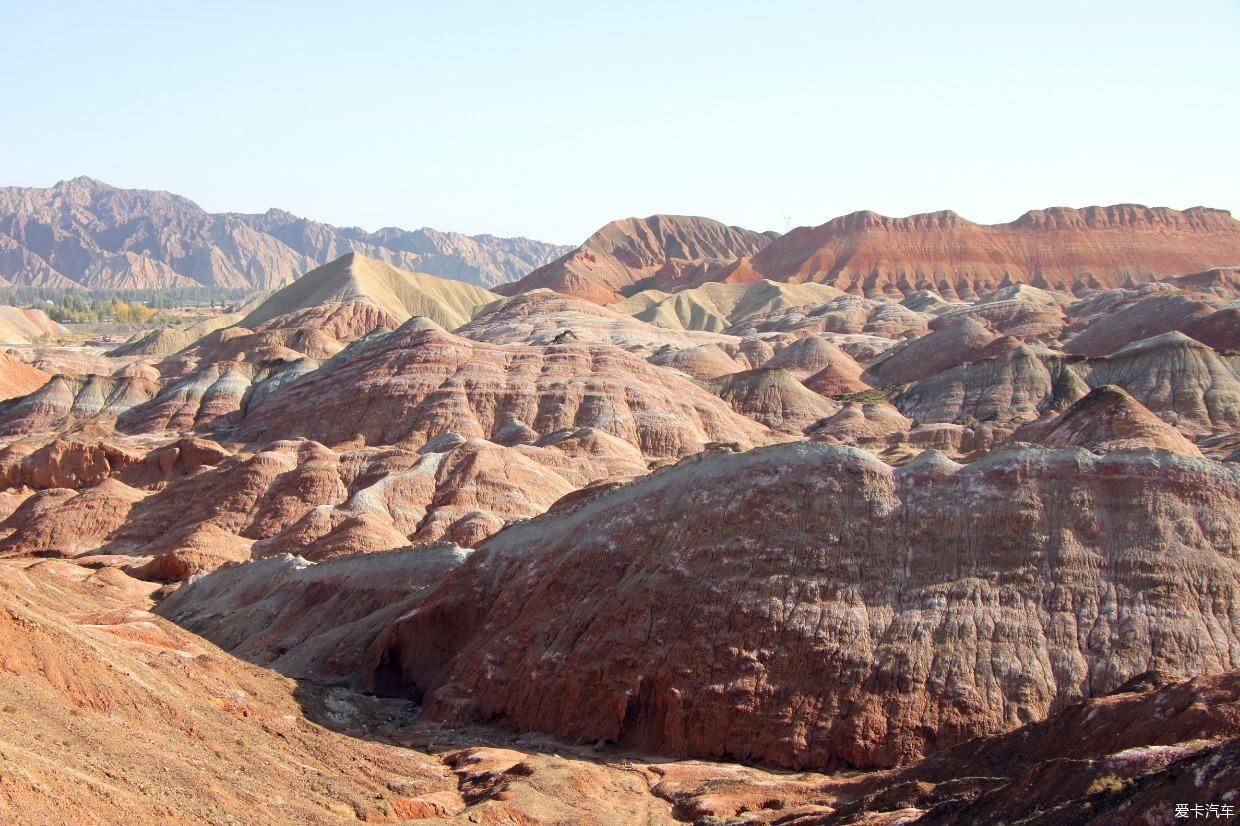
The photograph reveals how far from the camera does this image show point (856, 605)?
109 feet

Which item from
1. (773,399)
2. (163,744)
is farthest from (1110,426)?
(163,744)

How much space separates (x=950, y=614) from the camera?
32.7 m

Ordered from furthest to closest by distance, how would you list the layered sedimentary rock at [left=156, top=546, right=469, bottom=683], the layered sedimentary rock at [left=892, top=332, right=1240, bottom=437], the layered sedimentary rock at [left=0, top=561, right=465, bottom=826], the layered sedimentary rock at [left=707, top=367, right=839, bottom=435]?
1. the layered sedimentary rock at [left=707, top=367, right=839, bottom=435]
2. the layered sedimentary rock at [left=892, top=332, right=1240, bottom=437]
3. the layered sedimentary rock at [left=156, top=546, right=469, bottom=683]
4. the layered sedimentary rock at [left=0, top=561, right=465, bottom=826]

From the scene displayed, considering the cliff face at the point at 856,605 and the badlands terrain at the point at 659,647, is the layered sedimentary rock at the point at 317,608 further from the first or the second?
the cliff face at the point at 856,605

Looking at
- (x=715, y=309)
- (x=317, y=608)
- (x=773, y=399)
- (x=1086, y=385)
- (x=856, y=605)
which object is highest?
(x=715, y=309)

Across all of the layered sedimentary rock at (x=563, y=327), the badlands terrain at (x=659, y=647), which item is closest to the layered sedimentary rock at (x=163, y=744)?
the badlands terrain at (x=659, y=647)

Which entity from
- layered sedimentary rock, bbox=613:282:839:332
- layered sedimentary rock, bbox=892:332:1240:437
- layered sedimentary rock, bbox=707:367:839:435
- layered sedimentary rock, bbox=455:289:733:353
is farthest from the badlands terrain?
layered sedimentary rock, bbox=613:282:839:332

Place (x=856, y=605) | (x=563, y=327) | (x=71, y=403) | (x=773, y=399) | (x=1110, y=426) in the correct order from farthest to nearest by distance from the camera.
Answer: (x=563, y=327) < (x=71, y=403) < (x=773, y=399) < (x=1110, y=426) < (x=856, y=605)

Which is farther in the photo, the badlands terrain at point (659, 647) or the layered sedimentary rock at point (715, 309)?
the layered sedimentary rock at point (715, 309)

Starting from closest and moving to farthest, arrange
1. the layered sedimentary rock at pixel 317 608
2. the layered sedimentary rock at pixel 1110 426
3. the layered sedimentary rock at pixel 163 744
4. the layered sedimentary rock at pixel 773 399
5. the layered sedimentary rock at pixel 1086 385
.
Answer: the layered sedimentary rock at pixel 163 744 → the layered sedimentary rock at pixel 317 608 → the layered sedimentary rock at pixel 1110 426 → the layered sedimentary rock at pixel 1086 385 → the layered sedimentary rock at pixel 773 399

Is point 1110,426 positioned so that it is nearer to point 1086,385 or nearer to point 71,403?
point 1086,385

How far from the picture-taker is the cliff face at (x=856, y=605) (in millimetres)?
31297

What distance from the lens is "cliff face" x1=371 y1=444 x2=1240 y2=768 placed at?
31.3m

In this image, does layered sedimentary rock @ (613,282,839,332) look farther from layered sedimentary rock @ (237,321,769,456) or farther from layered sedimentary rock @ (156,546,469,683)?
layered sedimentary rock @ (156,546,469,683)
